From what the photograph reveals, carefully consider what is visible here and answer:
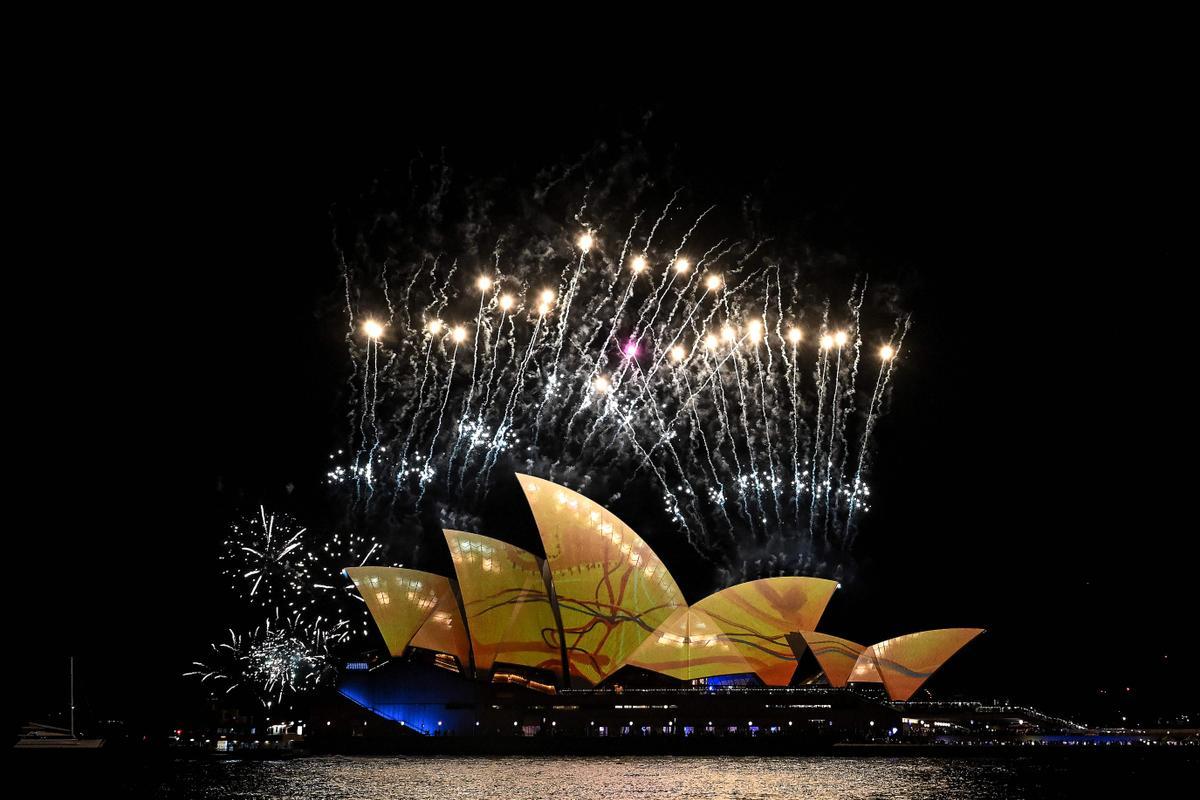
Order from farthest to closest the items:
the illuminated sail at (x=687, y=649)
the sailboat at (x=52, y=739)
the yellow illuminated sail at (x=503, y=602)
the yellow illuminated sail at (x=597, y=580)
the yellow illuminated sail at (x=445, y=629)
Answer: the sailboat at (x=52, y=739) → the illuminated sail at (x=687, y=649) → the yellow illuminated sail at (x=445, y=629) → the yellow illuminated sail at (x=503, y=602) → the yellow illuminated sail at (x=597, y=580)

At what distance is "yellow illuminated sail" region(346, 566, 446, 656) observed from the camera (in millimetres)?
41375

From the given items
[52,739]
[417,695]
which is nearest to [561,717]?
[417,695]

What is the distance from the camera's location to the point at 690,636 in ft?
140

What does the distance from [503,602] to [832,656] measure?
1408cm

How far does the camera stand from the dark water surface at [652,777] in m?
28.1

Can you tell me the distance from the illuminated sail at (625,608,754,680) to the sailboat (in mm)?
Result: 23341

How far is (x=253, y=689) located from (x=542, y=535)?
76.7 ft

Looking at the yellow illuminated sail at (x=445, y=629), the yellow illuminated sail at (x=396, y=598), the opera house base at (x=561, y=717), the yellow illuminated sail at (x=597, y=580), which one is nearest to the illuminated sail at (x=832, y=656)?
the opera house base at (x=561, y=717)

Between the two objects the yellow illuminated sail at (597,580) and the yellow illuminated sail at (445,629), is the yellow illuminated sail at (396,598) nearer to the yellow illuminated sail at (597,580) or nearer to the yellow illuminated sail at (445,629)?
the yellow illuminated sail at (445,629)

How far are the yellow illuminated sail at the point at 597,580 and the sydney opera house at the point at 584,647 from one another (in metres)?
0.05

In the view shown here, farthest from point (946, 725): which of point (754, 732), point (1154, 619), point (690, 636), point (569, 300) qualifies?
point (569, 300)

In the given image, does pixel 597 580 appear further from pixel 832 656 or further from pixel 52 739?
pixel 52 739

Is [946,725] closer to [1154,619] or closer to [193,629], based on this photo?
[1154,619]

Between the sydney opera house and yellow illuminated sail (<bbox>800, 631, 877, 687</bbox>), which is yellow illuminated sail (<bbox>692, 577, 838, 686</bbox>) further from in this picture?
yellow illuminated sail (<bbox>800, 631, 877, 687</bbox>)
